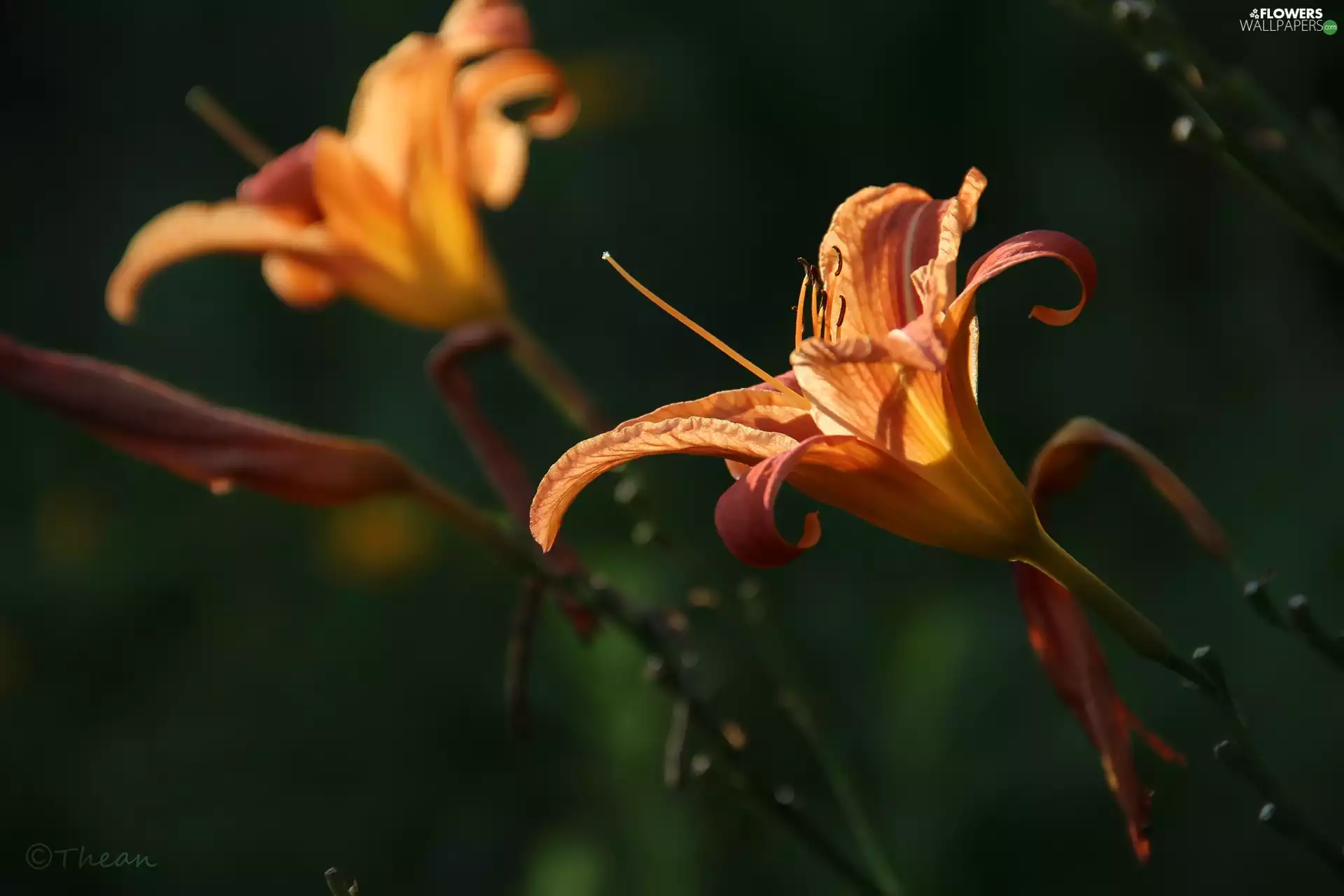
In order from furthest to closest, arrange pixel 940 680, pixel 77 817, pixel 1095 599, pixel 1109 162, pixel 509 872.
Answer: pixel 1109 162 < pixel 77 817 < pixel 509 872 < pixel 940 680 < pixel 1095 599

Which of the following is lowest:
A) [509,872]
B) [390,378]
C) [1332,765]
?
[1332,765]

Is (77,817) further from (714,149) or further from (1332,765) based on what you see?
(1332,765)

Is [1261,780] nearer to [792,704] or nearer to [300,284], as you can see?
[792,704]

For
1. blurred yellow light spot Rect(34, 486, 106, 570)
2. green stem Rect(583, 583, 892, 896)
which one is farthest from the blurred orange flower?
blurred yellow light spot Rect(34, 486, 106, 570)

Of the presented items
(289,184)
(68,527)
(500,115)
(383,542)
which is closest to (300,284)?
(289,184)

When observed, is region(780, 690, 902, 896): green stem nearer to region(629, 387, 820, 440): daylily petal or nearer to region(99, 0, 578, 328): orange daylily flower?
region(629, 387, 820, 440): daylily petal

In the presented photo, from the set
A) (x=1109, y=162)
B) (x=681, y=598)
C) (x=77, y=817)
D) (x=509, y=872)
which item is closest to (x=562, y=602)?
(x=681, y=598)
